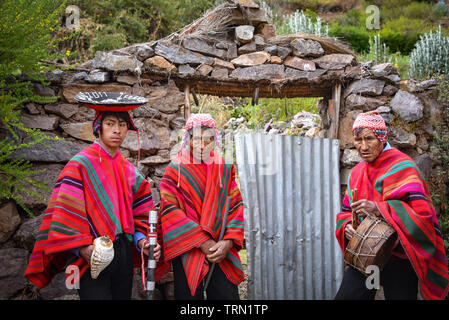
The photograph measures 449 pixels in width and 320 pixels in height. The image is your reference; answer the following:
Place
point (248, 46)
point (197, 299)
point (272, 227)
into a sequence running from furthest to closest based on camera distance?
point (248, 46) → point (272, 227) → point (197, 299)

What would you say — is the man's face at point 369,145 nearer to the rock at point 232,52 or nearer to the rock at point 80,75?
the rock at point 232,52

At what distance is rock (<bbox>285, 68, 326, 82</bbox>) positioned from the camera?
4.40m

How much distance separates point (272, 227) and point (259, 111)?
22.2ft

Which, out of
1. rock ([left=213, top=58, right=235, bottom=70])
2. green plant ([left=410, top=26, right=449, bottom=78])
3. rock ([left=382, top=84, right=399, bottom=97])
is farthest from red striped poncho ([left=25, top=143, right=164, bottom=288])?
green plant ([left=410, top=26, right=449, bottom=78])

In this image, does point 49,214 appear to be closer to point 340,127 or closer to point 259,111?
point 340,127

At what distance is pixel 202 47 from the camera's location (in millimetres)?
4395

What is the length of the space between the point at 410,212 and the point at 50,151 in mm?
3281

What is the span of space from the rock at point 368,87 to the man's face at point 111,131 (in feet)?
10.1

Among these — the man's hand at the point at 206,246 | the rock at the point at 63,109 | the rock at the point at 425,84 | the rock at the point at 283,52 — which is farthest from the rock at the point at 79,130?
the rock at the point at 425,84

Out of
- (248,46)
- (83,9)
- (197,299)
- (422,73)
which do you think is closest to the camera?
(197,299)

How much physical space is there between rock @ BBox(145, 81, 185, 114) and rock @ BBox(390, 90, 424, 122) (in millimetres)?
2568

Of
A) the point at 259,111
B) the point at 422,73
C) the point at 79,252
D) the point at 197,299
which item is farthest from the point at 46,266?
the point at 259,111

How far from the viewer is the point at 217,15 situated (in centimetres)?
456

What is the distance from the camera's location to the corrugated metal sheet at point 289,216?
4070 millimetres
